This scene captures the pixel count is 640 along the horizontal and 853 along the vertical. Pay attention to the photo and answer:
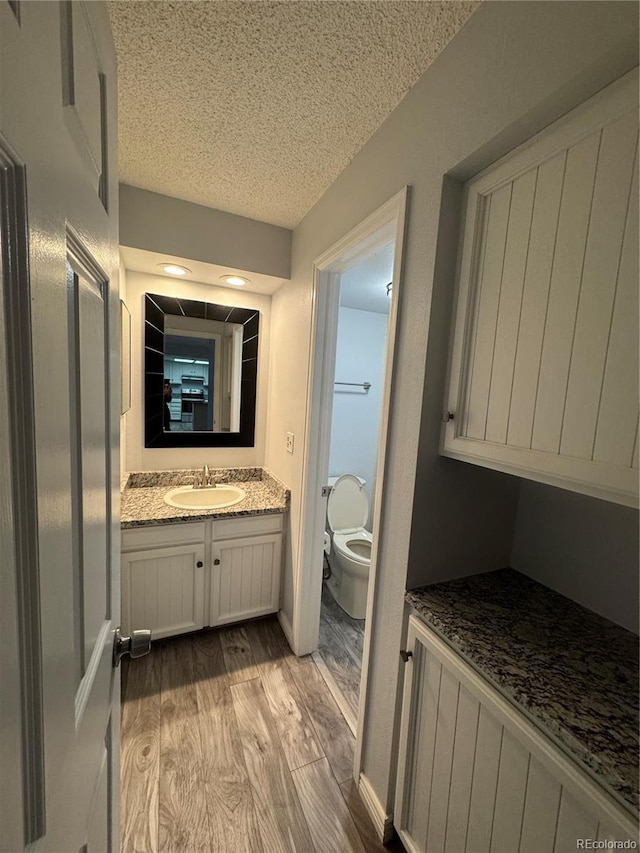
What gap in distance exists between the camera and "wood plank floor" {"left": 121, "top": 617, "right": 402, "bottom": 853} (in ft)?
3.69

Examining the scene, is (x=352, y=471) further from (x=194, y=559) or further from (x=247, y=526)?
(x=194, y=559)

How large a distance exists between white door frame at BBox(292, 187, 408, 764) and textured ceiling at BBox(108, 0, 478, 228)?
329mm

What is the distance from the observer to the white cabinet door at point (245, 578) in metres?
1.95

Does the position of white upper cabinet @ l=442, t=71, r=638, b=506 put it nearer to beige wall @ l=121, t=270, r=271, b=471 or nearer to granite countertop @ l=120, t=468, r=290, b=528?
granite countertop @ l=120, t=468, r=290, b=528

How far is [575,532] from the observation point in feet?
3.34

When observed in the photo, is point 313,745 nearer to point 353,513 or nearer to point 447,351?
point 353,513

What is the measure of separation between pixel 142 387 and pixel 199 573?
3.91 feet

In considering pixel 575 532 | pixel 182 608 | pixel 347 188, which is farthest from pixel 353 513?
pixel 347 188

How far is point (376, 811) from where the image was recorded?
115 centimetres

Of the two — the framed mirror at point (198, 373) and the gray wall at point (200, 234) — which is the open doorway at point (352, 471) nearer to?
the gray wall at point (200, 234)

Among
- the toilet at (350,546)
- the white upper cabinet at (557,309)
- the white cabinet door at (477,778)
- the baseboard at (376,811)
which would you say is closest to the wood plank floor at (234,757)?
the baseboard at (376,811)

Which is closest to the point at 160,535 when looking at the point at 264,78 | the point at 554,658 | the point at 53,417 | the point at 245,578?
the point at 245,578

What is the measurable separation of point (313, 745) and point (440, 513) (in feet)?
3.99

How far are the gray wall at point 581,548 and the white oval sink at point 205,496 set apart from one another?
1.53m
